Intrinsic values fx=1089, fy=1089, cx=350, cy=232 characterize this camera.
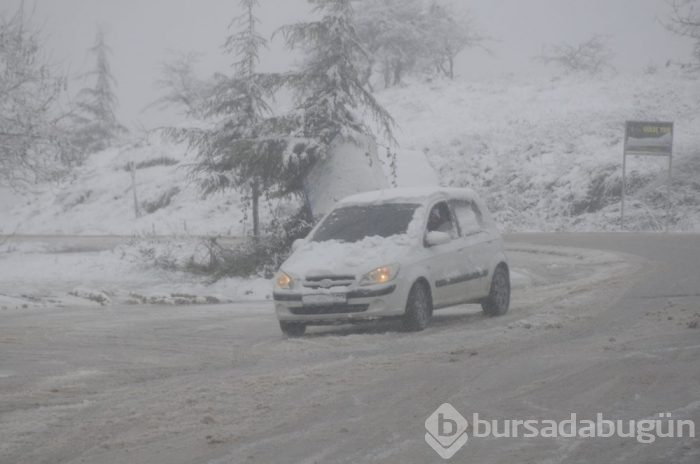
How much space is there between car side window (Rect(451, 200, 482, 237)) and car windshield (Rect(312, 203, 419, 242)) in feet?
2.63

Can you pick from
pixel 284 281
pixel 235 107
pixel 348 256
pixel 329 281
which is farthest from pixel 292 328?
pixel 235 107

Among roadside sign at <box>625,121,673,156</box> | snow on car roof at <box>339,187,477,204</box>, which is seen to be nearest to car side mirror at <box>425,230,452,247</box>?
snow on car roof at <box>339,187,477,204</box>

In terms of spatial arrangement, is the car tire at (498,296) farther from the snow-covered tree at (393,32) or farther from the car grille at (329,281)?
the snow-covered tree at (393,32)

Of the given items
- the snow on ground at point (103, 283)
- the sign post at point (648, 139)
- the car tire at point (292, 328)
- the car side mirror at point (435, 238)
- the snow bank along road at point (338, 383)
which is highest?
the sign post at point (648, 139)

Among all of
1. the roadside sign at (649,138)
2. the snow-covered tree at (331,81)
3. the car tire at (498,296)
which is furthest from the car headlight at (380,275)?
the roadside sign at (649,138)

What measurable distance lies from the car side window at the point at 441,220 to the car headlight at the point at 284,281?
1938 mm

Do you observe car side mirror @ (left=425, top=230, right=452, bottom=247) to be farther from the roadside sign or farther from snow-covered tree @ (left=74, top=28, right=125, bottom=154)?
snow-covered tree @ (left=74, top=28, right=125, bottom=154)

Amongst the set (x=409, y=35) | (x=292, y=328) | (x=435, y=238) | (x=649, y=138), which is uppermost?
(x=409, y=35)

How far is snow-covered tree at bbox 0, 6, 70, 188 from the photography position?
20.7m

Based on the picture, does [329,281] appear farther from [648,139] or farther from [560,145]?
[560,145]

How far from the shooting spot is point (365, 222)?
13102mm

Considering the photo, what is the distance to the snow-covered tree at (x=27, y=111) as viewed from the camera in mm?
20734

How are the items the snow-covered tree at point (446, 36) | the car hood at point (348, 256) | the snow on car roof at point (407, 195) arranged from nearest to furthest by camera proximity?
the car hood at point (348, 256)
the snow on car roof at point (407, 195)
the snow-covered tree at point (446, 36)

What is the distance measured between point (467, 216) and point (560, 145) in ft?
115
